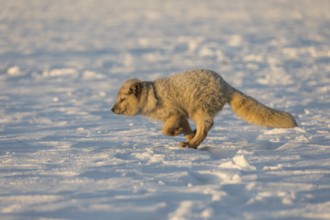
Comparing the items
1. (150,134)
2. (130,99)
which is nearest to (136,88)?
(130,99)

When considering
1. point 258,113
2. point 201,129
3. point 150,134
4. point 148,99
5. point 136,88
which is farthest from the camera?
point 150,134

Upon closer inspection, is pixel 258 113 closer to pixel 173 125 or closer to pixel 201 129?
pixel 201 129

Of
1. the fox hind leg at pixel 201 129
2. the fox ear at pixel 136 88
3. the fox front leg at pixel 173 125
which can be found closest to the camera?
the fox hind leg at pixel 201 129

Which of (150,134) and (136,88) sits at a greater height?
(136,88)

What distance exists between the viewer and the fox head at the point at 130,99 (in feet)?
24.3

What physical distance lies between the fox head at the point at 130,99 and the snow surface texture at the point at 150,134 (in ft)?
1.41

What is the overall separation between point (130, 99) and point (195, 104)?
1087 millimetres

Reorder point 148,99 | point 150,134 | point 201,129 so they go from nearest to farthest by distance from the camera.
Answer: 1. point 201,129
2. point 148,99
3. point 150,134

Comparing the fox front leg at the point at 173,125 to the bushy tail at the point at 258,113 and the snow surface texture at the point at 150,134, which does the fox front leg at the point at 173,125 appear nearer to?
the snow surface texture at the point at 150,134

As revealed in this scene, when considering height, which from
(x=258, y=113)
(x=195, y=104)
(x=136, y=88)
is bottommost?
(x=258, y=113)

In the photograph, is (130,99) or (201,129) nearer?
(201,129)

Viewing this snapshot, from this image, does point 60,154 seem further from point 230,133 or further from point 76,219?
point 230,133

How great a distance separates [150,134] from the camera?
7824 millimetres

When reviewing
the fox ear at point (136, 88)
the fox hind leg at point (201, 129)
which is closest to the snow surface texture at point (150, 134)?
the fox hind leg at point (201, 129)
